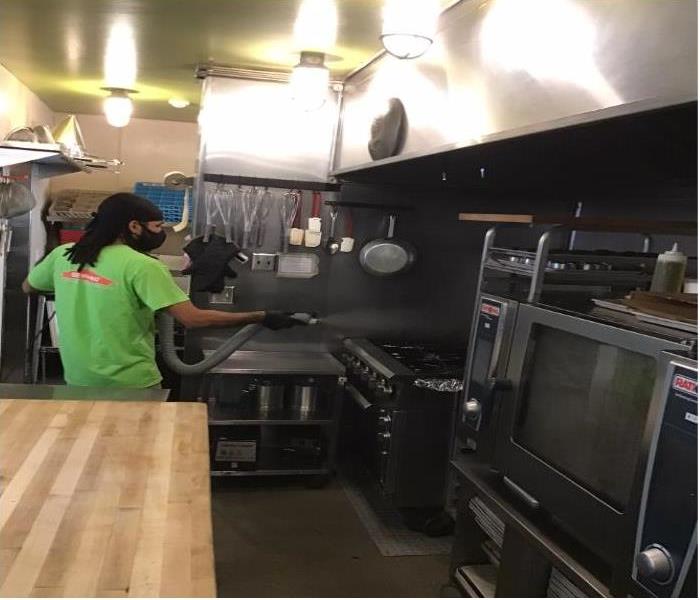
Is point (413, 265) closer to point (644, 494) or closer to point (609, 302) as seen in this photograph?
point (609, 302)

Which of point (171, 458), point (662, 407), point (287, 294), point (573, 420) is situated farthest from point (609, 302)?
point (287, 294)

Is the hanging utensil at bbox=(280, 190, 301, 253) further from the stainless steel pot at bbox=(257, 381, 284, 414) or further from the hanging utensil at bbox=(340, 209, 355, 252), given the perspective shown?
the stainless steel pot at bbox=(257, 381, 284, 414)

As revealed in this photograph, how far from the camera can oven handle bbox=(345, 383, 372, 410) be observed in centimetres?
312

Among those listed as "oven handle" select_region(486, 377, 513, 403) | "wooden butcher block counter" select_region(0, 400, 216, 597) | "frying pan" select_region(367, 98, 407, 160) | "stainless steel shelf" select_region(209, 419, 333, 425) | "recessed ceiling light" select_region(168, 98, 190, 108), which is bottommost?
"stainless steel shelf" select_region(209, 419, 333, 425)

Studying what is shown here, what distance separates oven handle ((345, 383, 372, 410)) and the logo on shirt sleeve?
4.52 feet

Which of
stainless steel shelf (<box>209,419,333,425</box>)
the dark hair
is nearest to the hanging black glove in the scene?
stainless steel shelf (<box>209,419,333,425</box>)

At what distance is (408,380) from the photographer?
2.80 metres

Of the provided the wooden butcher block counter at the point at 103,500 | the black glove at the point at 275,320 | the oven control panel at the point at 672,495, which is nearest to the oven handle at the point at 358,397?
the black glove at the point at 275,320

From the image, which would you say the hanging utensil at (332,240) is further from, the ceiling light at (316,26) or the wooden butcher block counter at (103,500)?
the wooden butcher block counter at (103,500)

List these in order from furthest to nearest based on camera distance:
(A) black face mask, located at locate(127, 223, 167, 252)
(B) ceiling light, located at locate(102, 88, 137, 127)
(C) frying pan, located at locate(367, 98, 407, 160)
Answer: (B) ceiling light, located at locate(102, 88, 137, 127) < (C) frying pan, located at locate(367, 98, 407, 160) < (A) black face mask, located at locate(127, 223, 167, 252)

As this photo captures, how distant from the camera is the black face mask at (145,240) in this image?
2.37 meters

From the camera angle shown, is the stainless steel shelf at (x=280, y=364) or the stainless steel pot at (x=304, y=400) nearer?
the stainless steel shelf at (x=280, y=364)

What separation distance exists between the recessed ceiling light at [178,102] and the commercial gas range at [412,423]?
2.54 m

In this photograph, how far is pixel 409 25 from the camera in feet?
6.07
